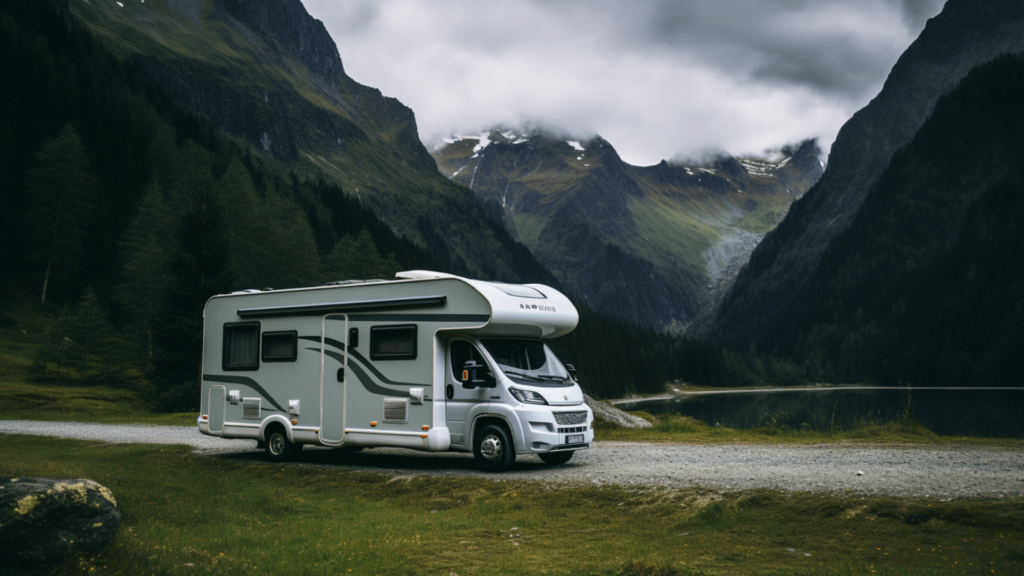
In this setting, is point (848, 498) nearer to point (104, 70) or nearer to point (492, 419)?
point (492, 419)

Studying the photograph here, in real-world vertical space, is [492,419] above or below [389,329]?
below

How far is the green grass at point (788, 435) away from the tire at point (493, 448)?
7.51 metres

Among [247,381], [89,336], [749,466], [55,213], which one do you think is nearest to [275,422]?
[247,381]

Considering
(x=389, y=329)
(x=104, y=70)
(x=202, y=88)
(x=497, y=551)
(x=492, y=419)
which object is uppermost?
(x=202, y=88)

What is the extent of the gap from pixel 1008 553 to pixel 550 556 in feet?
16.6

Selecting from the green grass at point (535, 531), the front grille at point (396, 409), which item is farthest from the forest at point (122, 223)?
the green grass at point (535, 531)

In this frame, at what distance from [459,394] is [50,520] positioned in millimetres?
9664

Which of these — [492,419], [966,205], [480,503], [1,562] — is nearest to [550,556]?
[480,503]

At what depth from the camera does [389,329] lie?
16.6 metres

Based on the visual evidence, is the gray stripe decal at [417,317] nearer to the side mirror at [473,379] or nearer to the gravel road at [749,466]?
the side mirror at [473,379]

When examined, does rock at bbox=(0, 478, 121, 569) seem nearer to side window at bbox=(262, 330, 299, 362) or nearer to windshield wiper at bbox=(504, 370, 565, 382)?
windshield wiper at bbox=(504, 370, 565, 382)

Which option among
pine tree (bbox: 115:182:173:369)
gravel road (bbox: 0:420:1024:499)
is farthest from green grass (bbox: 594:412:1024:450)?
pine tree (bbox: 115:182:173:369)

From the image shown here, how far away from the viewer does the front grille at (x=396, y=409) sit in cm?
1622

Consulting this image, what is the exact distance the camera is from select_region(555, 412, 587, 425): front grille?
15617mm
